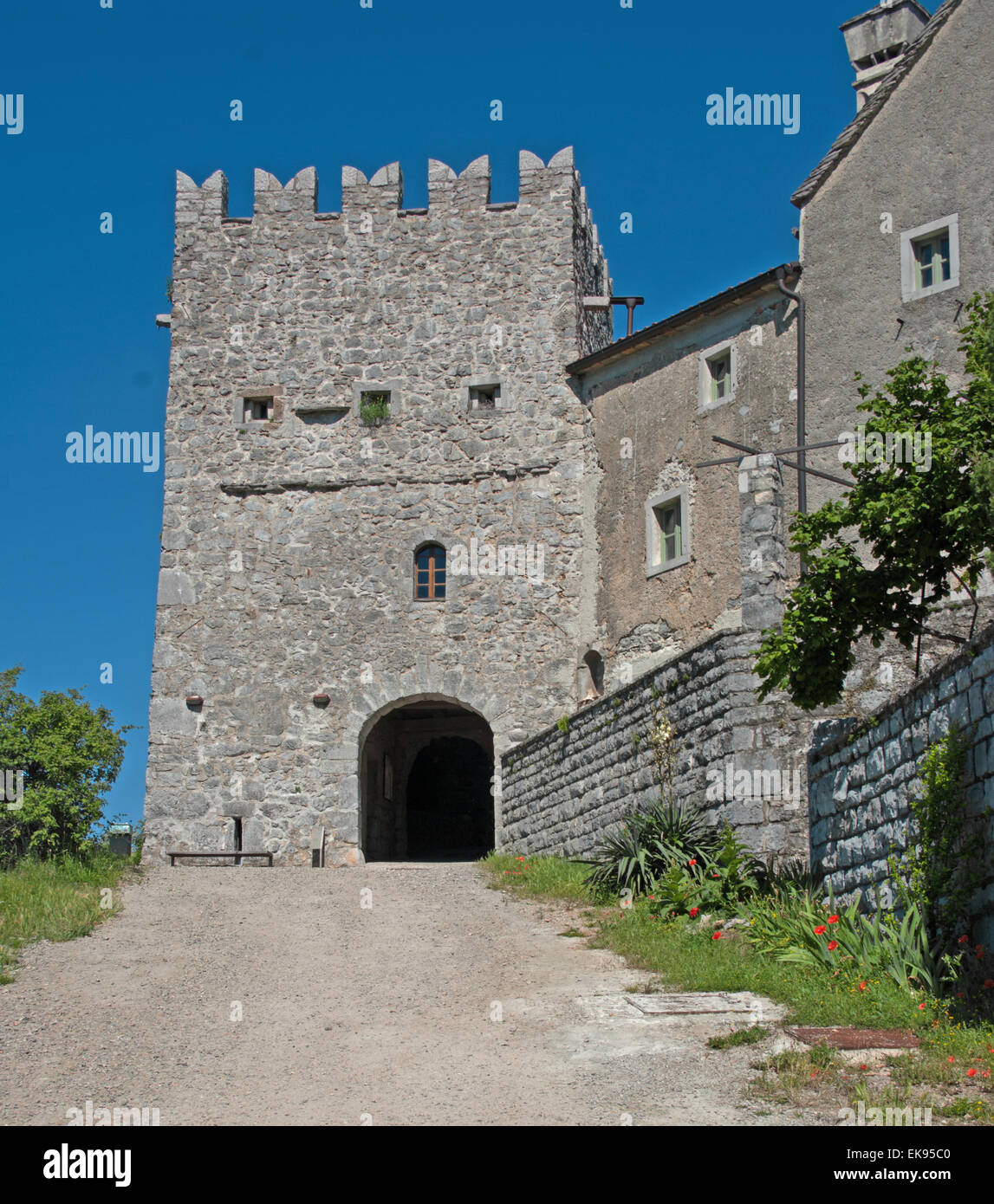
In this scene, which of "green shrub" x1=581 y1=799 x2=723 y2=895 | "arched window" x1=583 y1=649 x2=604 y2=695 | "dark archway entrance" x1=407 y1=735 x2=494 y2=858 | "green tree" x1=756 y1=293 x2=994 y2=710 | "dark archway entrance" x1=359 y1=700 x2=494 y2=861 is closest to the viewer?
"green tree" x1=756 y1=293 x2=994 y2=710

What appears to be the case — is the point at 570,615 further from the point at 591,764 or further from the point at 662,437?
the point at 591,764

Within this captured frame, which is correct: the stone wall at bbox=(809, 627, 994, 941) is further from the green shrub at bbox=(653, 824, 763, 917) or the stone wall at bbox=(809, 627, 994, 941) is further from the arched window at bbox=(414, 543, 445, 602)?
the arched window at bbox=(414, 543, 445, 602)

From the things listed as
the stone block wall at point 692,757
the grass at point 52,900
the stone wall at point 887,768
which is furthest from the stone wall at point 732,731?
the grass at point 52,900

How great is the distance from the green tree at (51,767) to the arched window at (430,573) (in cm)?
609

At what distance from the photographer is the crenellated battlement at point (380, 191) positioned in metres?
21.9

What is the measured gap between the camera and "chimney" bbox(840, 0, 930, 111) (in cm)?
2169

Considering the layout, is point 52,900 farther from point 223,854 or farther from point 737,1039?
point 737,1039

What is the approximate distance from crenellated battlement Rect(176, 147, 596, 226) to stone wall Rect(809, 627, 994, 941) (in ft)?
43.5

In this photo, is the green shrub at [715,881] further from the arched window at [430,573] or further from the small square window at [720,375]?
the arched window at [430,573]

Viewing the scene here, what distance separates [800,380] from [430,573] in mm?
6520

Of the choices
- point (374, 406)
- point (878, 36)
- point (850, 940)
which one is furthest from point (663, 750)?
point (878, 36)

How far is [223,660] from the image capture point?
2056cm

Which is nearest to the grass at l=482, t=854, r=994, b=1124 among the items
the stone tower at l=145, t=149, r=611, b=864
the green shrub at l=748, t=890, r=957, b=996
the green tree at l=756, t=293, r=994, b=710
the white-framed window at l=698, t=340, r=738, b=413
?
the green shrub at l=748, t=890, r=957, b=996

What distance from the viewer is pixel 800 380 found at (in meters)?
17.6
